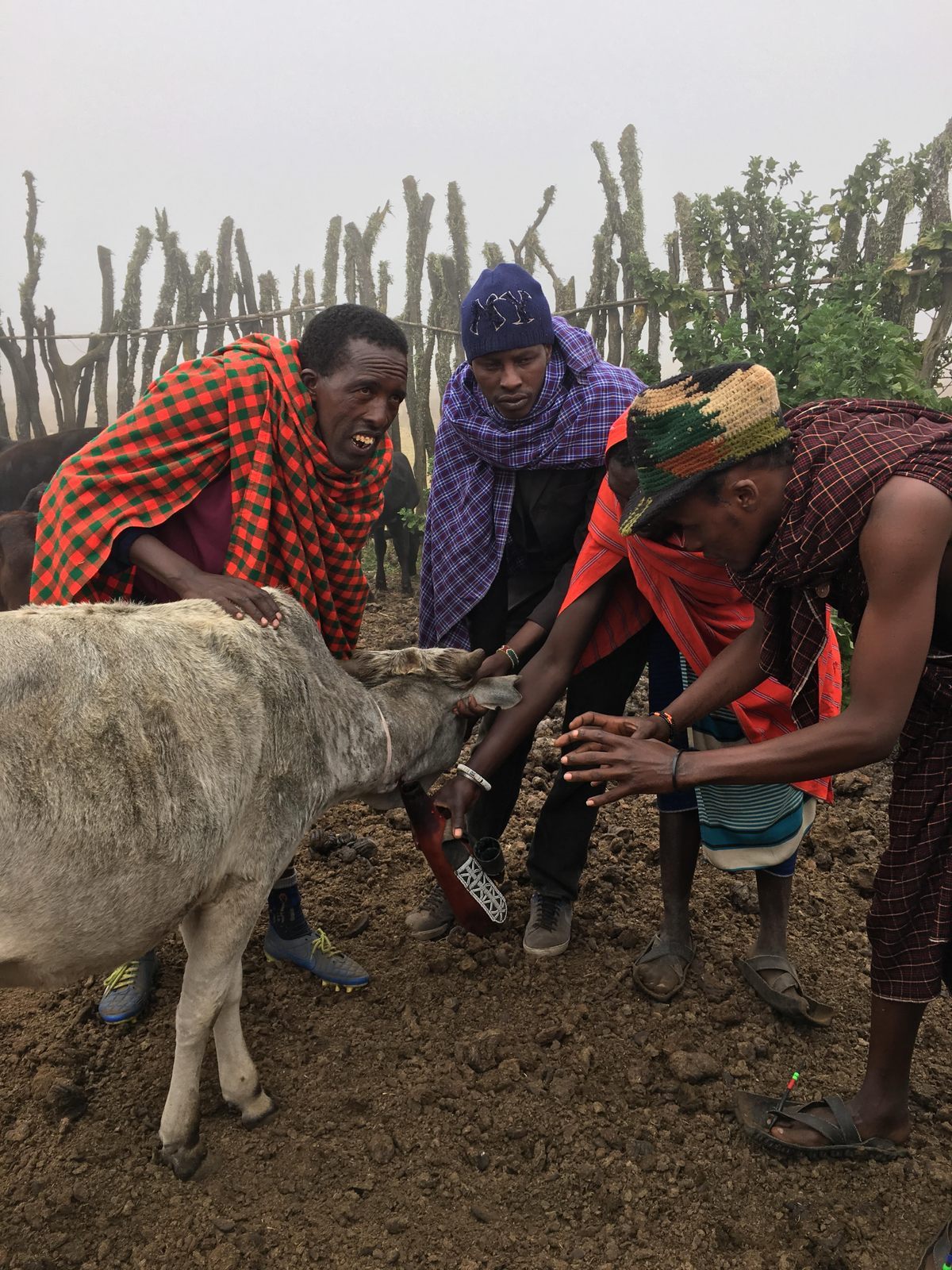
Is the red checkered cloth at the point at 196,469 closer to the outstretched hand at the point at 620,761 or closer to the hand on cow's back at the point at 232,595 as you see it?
the hand on cow's back at the point at 232,595

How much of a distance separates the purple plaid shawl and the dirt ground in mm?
1289

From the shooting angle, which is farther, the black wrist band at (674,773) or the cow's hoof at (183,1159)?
the cow's hoof at (183,1159)

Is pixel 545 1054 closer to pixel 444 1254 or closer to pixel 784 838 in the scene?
pixel 444 1254

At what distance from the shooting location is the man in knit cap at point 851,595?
2078 mm

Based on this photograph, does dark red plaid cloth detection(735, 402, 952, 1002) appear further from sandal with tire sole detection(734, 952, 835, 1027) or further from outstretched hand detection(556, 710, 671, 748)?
sandal with tire sole detection(734, 952, 835, 1027)

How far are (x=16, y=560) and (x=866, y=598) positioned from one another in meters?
4.80

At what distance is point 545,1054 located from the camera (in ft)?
9.97

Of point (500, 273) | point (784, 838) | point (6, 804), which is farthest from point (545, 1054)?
point (500, 273)

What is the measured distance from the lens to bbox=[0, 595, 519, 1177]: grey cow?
2.17m

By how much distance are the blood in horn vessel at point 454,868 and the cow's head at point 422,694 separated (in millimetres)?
118

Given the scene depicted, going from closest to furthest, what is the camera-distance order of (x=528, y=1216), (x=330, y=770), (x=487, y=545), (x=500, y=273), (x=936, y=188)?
1. (x=528, y=1216)
2. (x=330, y=770)
3. (x=500, y=273)
4. (x=487, y=545)
5. (x=936, y=188)

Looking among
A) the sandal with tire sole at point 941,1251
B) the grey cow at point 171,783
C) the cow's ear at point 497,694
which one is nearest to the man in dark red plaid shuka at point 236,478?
the grey cow at point 171,783

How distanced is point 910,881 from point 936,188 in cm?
656

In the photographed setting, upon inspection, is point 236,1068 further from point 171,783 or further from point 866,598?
point 866,598
